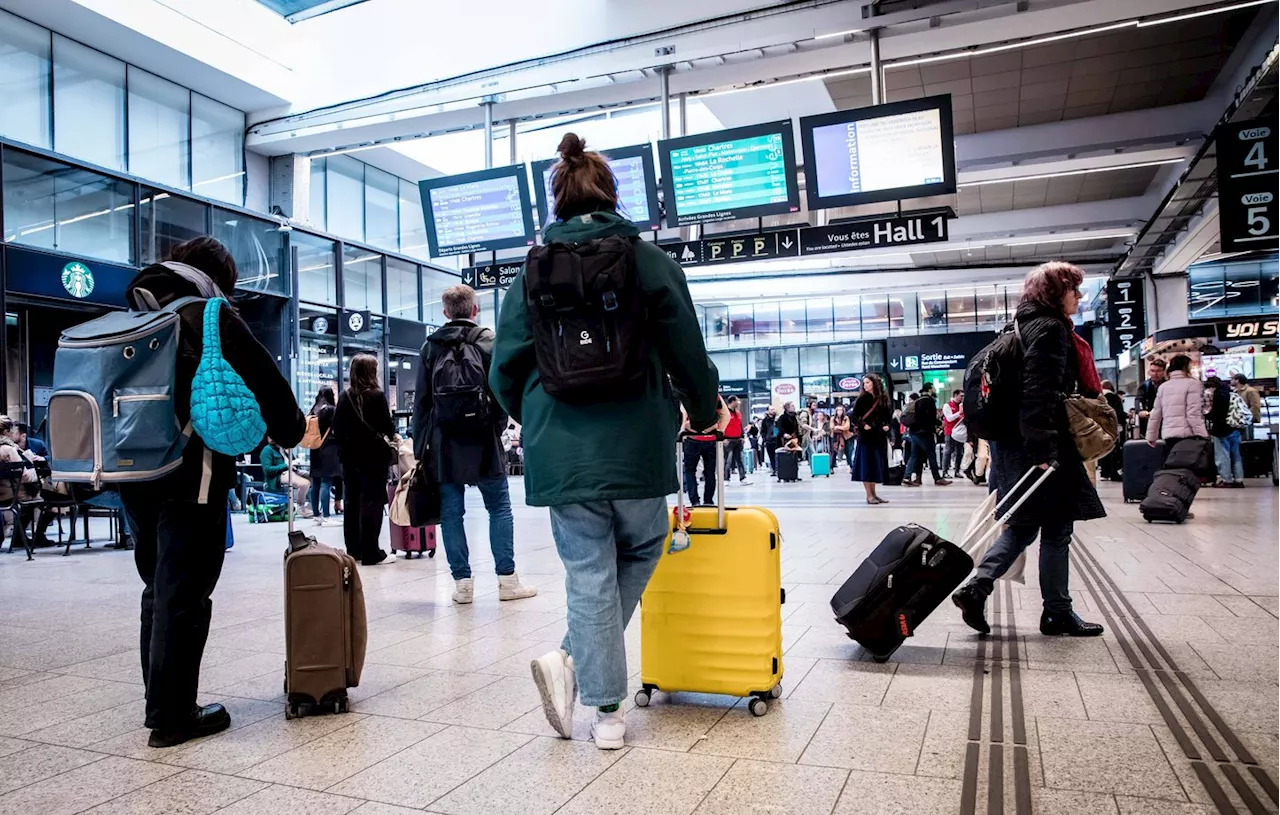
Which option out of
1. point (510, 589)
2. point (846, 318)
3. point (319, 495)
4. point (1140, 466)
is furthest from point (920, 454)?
point (846, 318)

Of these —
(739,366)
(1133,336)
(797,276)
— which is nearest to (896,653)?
(1133,336)

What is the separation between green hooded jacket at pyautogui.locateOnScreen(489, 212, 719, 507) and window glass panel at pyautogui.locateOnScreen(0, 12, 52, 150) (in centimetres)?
1280

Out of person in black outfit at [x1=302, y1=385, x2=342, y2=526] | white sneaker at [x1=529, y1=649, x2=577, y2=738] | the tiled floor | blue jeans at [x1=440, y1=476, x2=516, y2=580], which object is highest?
person in black outfit at [x1=302, y1=385, x2=342, y2=526]

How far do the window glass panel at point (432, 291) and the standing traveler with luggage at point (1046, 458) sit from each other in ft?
58.9

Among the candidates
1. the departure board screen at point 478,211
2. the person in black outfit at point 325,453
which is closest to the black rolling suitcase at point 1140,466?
the departure board screen at point 478,211

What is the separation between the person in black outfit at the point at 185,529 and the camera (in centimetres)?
274

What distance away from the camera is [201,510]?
2.80 metres

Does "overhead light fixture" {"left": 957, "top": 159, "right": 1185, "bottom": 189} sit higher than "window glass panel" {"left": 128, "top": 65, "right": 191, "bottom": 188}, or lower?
lower

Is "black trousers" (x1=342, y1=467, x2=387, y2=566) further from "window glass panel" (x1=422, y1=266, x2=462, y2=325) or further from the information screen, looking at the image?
"window glass panel" (x1=422, y1=266, x2=462, y2=325)

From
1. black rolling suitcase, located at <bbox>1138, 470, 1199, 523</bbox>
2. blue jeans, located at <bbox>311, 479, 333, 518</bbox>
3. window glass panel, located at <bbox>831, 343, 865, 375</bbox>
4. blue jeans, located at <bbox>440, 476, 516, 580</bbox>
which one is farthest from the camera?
window glass panel, located at <bbox>831, 343, 865, 375</bbox>

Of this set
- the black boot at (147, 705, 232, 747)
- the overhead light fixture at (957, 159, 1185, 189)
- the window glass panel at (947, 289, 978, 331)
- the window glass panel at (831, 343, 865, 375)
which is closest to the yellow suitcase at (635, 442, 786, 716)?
the black boot at (147, 705, 232, 747)

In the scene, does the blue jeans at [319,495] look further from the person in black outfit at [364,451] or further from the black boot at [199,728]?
the black boot at [199,728]

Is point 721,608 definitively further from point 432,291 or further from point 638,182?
point 432,291

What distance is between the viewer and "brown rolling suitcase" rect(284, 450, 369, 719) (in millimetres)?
2990
